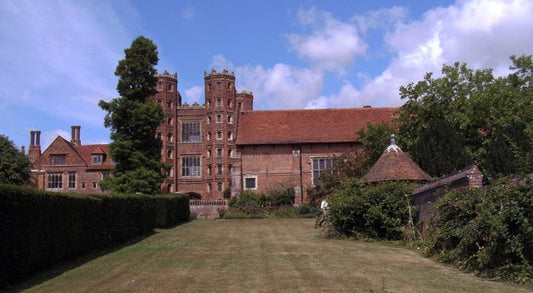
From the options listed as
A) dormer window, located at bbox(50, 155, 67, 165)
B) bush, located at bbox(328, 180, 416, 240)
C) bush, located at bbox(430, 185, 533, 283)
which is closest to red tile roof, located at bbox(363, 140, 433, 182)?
bush, located at bbox(328, 180, 416, 240)

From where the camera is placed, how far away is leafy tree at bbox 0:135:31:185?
4353cm

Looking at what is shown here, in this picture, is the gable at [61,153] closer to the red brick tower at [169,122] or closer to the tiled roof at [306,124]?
the red brick tower at [169,122]

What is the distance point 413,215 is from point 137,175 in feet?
66.2

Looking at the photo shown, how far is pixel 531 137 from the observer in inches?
1059

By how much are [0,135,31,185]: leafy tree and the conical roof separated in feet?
111

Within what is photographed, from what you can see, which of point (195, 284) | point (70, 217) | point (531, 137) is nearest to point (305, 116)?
point (531, 137)

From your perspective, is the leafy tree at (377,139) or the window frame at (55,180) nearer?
the leafy tree at (377,139)

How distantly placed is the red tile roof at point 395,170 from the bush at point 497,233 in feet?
28.4

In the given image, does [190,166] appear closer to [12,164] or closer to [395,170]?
[12,164]

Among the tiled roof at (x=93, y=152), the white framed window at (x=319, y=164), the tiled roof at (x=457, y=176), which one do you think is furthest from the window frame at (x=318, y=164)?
the tiled roof at (x=93, y=152)

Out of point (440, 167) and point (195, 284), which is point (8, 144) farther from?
point (195, 284)

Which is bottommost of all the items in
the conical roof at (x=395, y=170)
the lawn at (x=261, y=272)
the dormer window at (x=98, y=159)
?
the lawn at (x=261, y=272)

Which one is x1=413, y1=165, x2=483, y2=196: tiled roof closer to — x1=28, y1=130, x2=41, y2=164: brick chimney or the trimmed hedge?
the trimmed hedge

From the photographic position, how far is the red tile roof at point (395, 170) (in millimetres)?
20781
